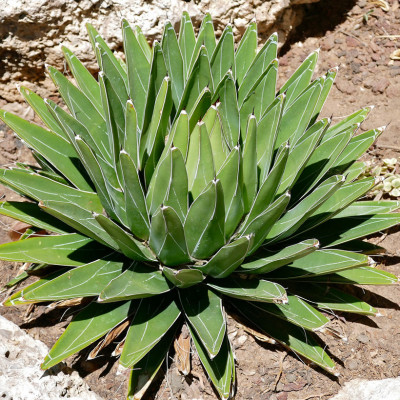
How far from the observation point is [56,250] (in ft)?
7.36

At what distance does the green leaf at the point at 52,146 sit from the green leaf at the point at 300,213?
36.4 inches

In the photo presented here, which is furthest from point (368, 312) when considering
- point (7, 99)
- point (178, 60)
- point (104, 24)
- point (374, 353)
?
point (7, 99)

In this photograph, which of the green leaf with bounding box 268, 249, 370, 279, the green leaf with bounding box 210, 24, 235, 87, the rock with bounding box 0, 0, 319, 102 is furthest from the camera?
the rock with bounding box 0, 0, 319, 102

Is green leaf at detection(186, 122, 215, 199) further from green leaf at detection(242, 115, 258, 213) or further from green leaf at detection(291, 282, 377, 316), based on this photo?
green leaf at detection(291, 282, 377, 316)

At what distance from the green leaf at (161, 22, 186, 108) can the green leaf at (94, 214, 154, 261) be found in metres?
0.78

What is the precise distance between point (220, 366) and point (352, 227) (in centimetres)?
95

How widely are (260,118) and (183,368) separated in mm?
1234

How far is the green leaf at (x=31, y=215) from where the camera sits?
2344 mm

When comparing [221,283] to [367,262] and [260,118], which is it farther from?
[260,118]

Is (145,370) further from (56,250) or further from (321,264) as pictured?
(321,264)

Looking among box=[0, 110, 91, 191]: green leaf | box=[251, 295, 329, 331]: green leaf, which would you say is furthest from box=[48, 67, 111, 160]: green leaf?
box=[251, 295, 329, 331]: green leaf

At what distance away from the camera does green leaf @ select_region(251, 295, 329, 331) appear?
222cm

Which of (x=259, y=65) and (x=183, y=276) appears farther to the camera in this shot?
(x=259, y=65)

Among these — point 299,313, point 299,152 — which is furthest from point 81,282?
point 299,152
